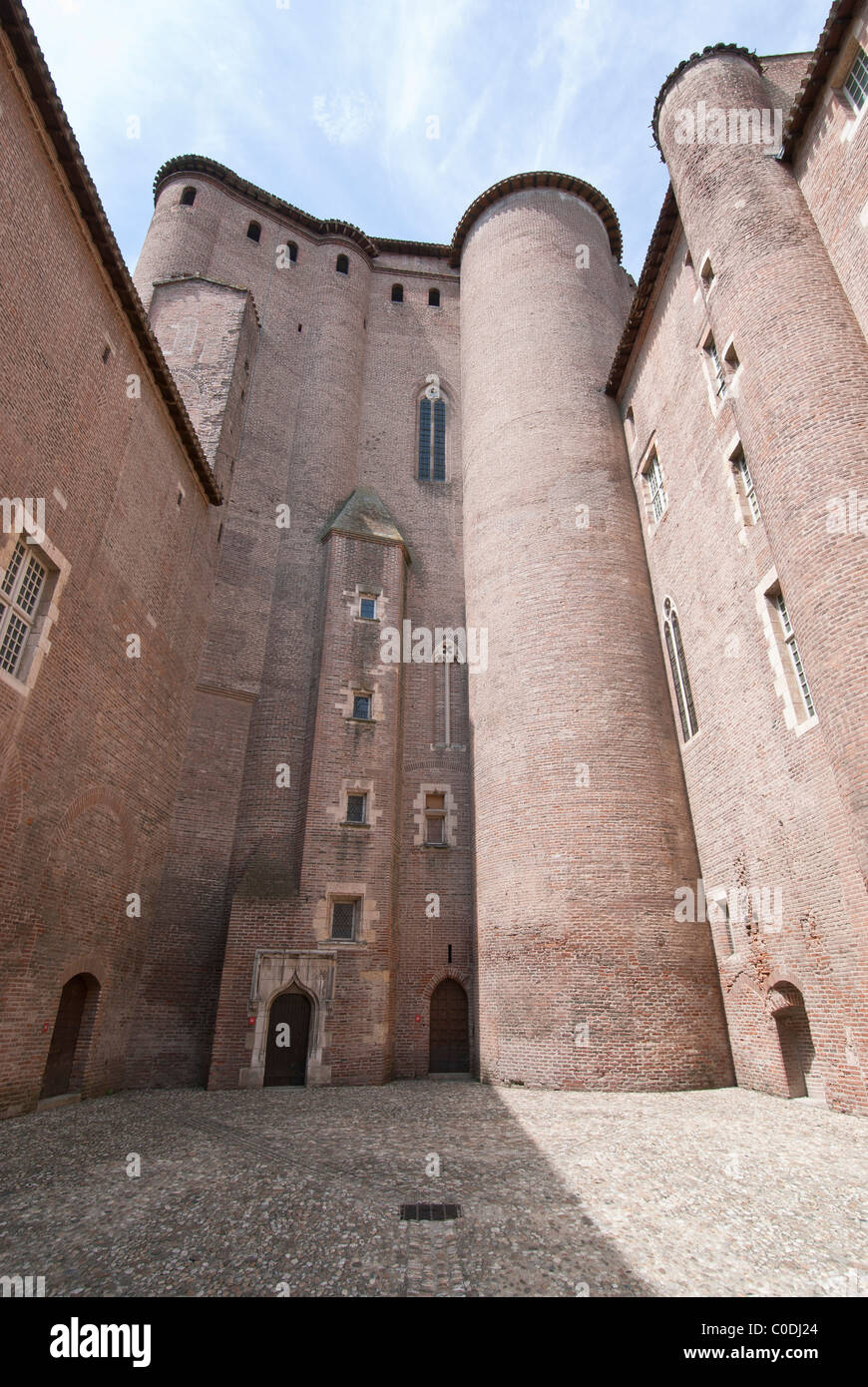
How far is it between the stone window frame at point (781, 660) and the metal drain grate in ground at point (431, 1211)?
9.26 metres

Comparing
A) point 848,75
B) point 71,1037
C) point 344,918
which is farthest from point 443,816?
point 848,75

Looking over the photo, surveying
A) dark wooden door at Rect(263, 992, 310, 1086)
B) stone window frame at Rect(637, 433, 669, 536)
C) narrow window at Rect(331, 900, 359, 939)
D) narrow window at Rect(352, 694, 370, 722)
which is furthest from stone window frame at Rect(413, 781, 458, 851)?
stone window frame at Rect(637, 433, 669, 536)

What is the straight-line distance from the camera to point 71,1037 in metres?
12.8

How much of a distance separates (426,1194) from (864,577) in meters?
9.86

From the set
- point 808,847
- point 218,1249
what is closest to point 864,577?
point 808,847

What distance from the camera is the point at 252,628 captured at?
20047mm

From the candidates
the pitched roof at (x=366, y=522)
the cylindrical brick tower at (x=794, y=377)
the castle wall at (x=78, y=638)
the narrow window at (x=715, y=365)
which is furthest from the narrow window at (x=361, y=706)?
the narrow window at (x=715, y=365)

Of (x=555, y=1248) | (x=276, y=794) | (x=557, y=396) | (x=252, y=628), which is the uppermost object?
(x=557, y=396)

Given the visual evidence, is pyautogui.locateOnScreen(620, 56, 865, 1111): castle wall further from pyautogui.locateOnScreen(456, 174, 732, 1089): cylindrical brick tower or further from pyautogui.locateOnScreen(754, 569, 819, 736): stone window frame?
pyautogui.locateOnScreen(456, 174, 732, 1089): cylindrical brick tower

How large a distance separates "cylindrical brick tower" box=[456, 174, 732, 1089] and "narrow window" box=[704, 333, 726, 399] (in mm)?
4441

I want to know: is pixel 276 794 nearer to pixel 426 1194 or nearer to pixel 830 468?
pixel 426 1194

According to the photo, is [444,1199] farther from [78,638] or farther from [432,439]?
[432,439]

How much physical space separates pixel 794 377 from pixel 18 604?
540 inches

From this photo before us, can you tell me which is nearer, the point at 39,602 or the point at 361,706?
the point at 39,602
